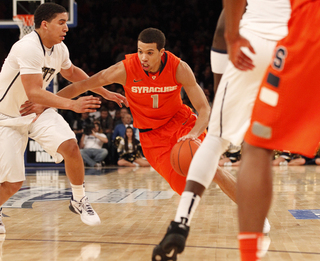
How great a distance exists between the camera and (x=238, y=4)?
1.72 metres

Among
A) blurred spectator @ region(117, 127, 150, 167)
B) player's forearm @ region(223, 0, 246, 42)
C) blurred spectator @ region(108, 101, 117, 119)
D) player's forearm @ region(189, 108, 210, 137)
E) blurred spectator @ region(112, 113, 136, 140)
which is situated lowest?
blurred spectator @ region(117, 127, 150, 167)

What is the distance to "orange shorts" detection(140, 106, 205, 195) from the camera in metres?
3.42

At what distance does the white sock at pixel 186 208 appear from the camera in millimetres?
1792

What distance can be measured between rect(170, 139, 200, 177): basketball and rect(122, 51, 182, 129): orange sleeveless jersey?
61 cm

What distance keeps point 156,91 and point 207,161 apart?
63.7 inches

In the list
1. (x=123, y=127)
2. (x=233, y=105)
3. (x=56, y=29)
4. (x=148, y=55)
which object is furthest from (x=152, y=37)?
(x=123, y=127)

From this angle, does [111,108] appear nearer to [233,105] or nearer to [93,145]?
[93,145]

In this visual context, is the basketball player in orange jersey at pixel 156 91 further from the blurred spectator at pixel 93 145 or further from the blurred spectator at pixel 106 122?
the blurred spectator at pixel 106 122

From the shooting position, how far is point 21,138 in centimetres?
342

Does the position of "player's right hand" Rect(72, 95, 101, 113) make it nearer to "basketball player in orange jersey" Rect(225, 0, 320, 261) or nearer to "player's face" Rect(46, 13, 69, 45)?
"player's face" Rect(46, 13, 69, 45)

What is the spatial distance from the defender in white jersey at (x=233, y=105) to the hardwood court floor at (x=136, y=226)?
789mm

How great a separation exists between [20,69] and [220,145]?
1.99 metres

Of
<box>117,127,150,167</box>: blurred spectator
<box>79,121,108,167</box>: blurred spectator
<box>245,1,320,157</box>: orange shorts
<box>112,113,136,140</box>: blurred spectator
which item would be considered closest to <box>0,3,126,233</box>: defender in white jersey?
<box>245,1,320,157</box>: orange shorts

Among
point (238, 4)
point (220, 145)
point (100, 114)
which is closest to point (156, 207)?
point (220, 145)
